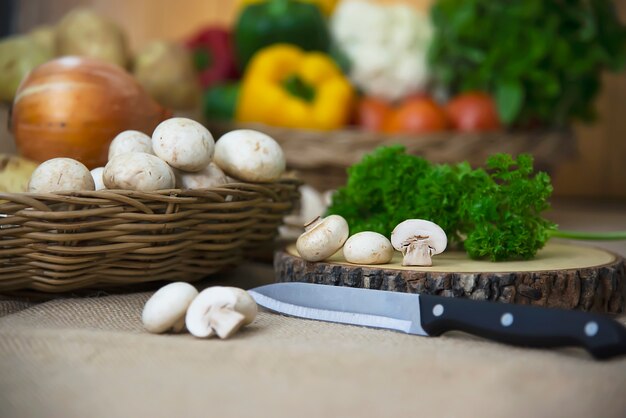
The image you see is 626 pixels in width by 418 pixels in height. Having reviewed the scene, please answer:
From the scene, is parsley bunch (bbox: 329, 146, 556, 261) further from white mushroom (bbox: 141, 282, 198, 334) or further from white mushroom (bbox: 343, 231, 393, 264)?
white mushroom (bbox: 141, 282, 198, 334)

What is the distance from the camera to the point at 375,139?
1.78 m

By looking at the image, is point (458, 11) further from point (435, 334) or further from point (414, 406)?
point (414, 406)

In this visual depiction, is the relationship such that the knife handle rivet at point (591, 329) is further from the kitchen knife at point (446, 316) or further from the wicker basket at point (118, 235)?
the wicker basket at point (118, 235)

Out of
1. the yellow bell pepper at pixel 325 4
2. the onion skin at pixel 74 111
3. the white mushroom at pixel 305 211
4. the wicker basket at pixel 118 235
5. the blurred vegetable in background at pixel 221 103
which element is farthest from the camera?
the yellow bell pepper at pixel 325 4

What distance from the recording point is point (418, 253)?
964mm

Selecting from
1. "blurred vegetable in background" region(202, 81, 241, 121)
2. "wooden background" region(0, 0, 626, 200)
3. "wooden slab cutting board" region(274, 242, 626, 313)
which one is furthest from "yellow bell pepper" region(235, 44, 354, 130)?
"wooden slab cutting board" region(274, 242, 626, 313)

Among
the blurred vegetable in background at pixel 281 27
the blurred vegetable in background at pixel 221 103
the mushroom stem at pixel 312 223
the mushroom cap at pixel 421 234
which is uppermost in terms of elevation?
the blurred vegetable in background at pixel 281 27

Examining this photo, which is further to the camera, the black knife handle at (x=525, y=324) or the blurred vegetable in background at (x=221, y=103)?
the blurred vegetable in background at (x=221, y=103)

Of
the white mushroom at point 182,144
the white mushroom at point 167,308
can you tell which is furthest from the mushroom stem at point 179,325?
the white mushroom at point 182,144

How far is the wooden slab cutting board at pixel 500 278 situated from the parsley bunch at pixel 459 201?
0.04 metres

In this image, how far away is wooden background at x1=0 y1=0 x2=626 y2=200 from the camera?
8.46ft

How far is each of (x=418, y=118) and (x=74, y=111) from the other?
94 centimetres

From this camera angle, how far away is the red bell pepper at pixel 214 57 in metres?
2.33

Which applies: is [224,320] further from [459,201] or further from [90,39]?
[90,39]
